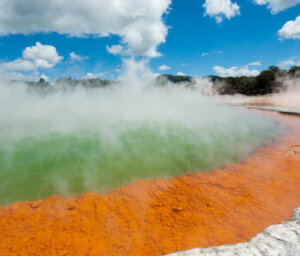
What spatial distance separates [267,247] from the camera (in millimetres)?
1933

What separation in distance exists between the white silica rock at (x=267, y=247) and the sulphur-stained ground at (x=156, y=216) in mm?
696

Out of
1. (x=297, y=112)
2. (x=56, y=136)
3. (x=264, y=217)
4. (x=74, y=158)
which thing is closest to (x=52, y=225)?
(x=74, y=158)

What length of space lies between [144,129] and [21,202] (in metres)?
6.22

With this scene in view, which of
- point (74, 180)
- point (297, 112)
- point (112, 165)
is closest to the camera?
point (74, 180)

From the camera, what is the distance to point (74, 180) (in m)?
4.60

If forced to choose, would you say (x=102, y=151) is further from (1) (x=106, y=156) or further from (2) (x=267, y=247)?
(2) (x=267, y=247)

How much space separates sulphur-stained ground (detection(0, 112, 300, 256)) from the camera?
266 cm

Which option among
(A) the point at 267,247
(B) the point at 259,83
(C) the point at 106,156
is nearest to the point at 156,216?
(A) the point at 267,247

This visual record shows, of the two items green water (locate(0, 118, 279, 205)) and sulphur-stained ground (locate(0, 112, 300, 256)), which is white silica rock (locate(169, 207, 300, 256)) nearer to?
sulphur-stained ground (locate(0, 112, 300, 256))

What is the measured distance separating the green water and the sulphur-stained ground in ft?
1.74

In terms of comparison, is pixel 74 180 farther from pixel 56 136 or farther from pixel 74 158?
pixel 56 136

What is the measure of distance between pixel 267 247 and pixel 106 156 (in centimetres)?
492

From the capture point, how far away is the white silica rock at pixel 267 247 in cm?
185

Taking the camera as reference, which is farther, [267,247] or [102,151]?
[102,151]
